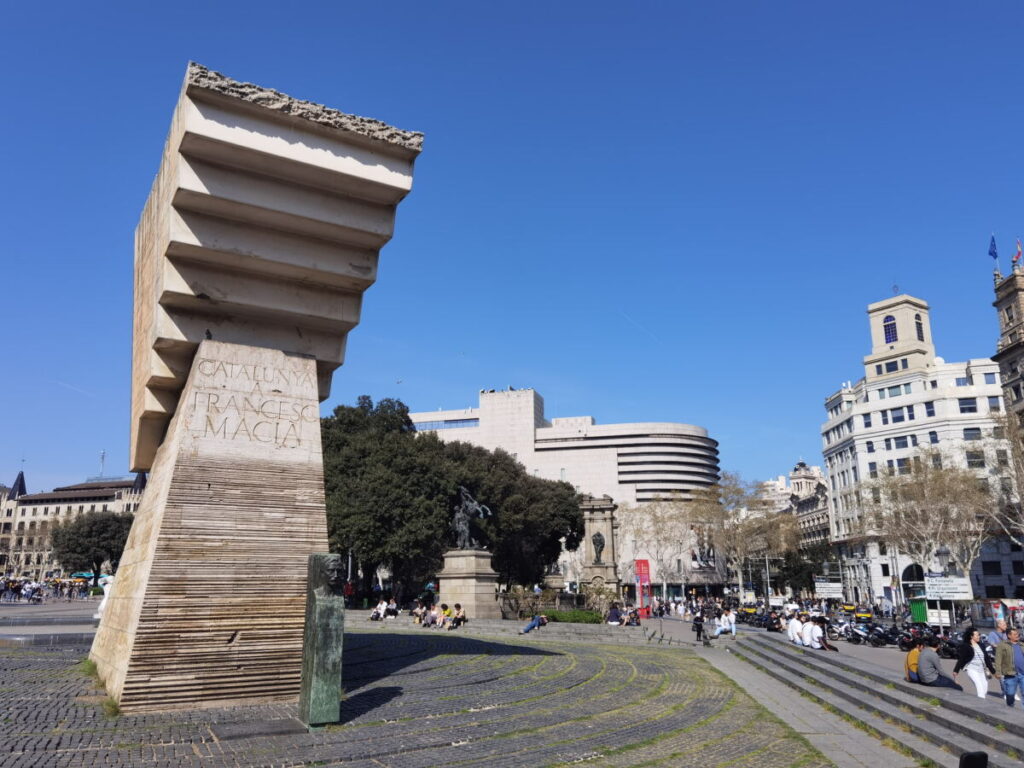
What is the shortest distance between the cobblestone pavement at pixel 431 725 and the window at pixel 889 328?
224ft

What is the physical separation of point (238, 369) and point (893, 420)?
69140 mm

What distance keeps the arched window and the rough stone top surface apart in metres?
72.6

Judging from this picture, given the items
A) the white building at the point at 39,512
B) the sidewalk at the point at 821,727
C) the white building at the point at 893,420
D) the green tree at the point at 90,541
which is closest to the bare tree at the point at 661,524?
the white building at the point at 893,420

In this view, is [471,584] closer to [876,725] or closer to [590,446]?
[876,725]

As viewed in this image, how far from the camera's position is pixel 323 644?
10.3 m

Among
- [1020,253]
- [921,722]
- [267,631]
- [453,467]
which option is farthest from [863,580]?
[267,631]

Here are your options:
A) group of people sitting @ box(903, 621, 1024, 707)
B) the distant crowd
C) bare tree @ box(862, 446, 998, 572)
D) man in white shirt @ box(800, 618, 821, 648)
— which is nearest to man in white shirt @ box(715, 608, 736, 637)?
man in white shirt @ box(800, 618, 821, 648)

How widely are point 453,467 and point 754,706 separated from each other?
114 feet

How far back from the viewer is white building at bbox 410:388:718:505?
379 feet

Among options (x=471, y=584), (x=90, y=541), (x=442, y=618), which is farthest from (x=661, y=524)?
(x=90, y=541)

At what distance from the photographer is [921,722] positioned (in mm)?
11078

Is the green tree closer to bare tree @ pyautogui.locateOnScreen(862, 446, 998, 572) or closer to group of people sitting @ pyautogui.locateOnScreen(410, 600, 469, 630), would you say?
group of people sitting @ pyautogui.locateOnScreen(410, 600, 469, 630)

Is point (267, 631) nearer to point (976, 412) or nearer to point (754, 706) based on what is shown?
point (754, 706)

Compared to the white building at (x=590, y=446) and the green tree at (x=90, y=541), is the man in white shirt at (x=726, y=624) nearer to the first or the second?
the green tree at (x=90, y=541)
